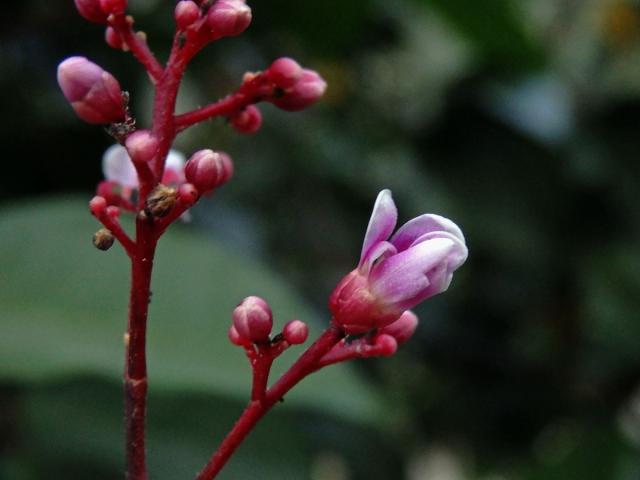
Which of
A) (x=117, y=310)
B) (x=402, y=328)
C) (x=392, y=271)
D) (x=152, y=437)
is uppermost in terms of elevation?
(x=392, y=271)

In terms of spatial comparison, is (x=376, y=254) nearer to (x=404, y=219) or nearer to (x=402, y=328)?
(x=402, y=328)

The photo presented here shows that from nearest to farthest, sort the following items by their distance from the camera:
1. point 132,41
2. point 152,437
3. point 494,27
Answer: point 132,41, point 152,437, point 494,27

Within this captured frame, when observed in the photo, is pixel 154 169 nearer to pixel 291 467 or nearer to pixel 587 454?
pixel 291 467

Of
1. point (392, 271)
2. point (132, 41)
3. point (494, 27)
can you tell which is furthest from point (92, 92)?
point (494, 27)

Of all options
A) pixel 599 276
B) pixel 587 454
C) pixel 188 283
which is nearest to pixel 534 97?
pixel 599 276

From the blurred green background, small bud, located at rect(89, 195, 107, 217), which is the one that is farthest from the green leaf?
small bud, located at rect(89, 195, 107, 217)

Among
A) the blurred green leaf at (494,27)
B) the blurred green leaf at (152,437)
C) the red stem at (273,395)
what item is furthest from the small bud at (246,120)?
the blurred green leaf at (494,27)

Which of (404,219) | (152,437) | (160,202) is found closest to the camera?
(160,202)

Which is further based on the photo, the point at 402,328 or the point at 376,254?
the point at 402,328
